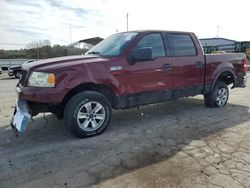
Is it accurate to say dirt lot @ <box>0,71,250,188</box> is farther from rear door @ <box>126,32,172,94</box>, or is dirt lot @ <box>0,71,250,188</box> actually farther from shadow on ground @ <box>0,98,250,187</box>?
rear door @ <box>126,32,172,94</box>

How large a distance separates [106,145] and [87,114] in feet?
2.15

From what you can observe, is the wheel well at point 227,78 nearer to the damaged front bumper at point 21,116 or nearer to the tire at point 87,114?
the tire at point 87,114

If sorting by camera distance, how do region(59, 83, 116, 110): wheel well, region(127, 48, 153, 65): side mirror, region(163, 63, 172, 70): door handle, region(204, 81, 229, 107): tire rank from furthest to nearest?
1. region(204, 81, 229, 107): tire
2. region(163, 63, 172, 70): door handle
3. region(127, 48, 153, 65): side mirror
4. region(59, 83, 116, 110): wheel well

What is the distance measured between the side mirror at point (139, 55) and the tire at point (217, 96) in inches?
98.6

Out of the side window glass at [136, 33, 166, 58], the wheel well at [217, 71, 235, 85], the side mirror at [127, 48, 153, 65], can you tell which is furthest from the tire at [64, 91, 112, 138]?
the wheel well at [217, 71, 235, 85]

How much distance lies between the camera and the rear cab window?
221 inches

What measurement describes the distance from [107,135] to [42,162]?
1.35m

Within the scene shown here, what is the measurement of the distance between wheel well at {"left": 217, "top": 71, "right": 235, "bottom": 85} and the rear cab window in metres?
1.29

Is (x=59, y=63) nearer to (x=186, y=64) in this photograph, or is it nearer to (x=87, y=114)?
(x=87, y=114)

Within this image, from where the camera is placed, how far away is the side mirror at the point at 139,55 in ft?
15.5

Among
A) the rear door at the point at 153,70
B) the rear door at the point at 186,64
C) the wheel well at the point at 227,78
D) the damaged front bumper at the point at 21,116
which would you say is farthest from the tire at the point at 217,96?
the damaged front bumper at the point at 21,116

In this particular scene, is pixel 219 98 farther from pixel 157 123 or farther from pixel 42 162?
pixel 42 162

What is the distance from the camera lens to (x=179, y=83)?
570 centimetres

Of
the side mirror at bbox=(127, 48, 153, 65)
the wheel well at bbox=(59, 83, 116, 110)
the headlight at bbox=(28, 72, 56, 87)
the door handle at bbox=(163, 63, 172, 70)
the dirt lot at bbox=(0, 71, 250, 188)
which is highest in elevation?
the side mirror at bbox=(127, 48, 153, 65)
